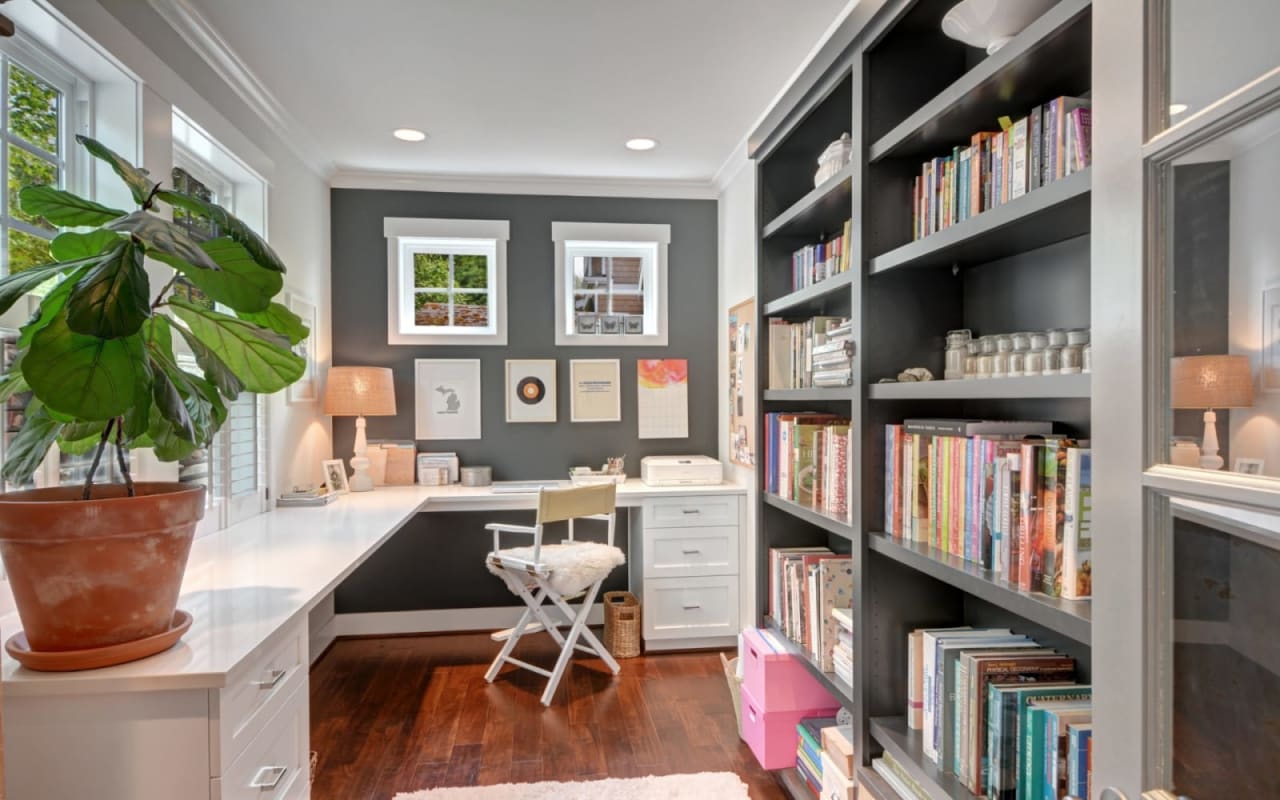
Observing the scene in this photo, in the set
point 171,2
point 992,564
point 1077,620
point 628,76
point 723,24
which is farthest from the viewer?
point 628,76

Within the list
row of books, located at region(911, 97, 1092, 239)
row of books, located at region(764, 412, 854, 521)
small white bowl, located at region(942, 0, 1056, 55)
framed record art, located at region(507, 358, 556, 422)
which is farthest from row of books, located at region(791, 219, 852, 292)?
framed record art, located at region(507, 358, 556, 422)

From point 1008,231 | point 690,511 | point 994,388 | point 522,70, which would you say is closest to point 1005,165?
point 1008,231

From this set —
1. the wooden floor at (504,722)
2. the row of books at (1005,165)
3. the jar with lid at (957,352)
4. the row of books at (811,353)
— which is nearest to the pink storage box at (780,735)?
the wooden floor at (504,722)

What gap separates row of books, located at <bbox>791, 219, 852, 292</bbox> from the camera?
1.98m

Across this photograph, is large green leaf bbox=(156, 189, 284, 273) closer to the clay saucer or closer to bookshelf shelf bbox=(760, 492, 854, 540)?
the clay saucer

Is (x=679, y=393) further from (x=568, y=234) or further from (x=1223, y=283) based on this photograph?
(x=1223, y=283)

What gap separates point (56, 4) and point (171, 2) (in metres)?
0.50

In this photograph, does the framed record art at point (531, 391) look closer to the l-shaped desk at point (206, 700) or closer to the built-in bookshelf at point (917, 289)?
the l-shaped desk at point (206, 700)

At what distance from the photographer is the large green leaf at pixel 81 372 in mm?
999

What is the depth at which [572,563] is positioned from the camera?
9.75 ft

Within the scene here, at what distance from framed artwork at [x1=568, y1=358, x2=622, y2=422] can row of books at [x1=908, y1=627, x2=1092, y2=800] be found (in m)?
2.58

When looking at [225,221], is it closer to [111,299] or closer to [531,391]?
[111,299]

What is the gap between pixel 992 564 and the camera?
1298mm

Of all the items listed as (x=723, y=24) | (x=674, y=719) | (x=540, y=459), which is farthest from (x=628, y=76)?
(x=674, y=719)
